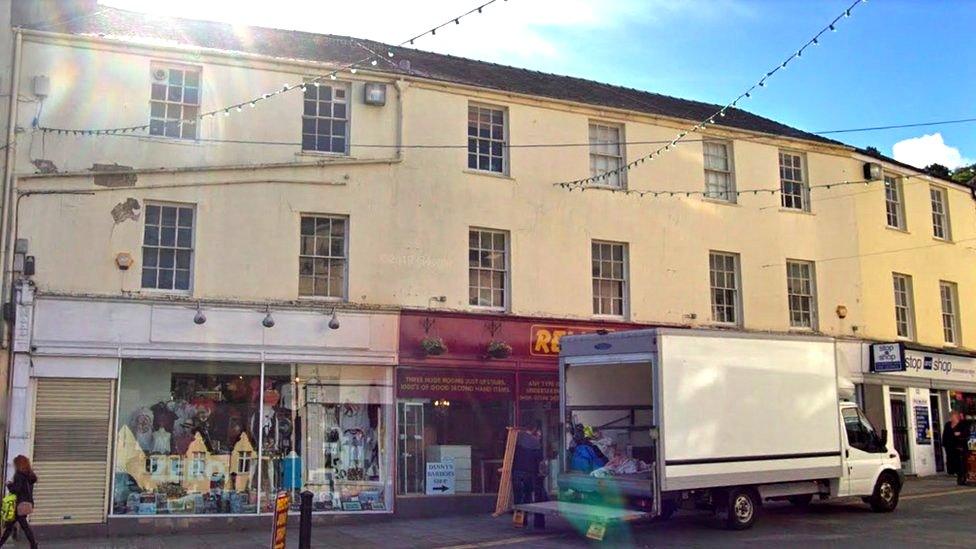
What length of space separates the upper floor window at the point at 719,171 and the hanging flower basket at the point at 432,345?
777 centimetres

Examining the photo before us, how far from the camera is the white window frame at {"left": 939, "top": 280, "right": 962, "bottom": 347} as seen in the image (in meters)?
24.1

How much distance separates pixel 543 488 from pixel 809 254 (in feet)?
30.0

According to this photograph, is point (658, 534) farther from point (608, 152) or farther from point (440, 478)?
point (608, 152)

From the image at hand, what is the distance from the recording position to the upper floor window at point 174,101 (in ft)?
50.7

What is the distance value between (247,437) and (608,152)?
377 inches

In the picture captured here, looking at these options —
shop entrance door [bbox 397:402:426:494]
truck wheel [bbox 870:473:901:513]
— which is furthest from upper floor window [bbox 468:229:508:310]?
truck wheel [bbox 870:473:901:513]

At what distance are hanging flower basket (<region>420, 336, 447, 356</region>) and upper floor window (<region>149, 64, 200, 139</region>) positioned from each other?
5.52m

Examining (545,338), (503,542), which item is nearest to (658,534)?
(503,542)

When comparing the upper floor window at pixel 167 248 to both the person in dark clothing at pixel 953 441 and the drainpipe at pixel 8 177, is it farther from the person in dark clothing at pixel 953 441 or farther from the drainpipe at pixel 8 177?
the person in dark clothing at pixel 953 441

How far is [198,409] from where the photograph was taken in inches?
594

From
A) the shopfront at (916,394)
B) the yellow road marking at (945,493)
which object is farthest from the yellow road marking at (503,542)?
the shopfront at (916,394)

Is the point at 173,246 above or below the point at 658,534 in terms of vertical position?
above

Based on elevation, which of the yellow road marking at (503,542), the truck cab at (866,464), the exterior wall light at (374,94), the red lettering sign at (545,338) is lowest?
the yellow road marking at (503,542)

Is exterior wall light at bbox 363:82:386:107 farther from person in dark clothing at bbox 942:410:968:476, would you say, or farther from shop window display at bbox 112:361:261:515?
person in dark clothing at bbox 942:410:968:476
